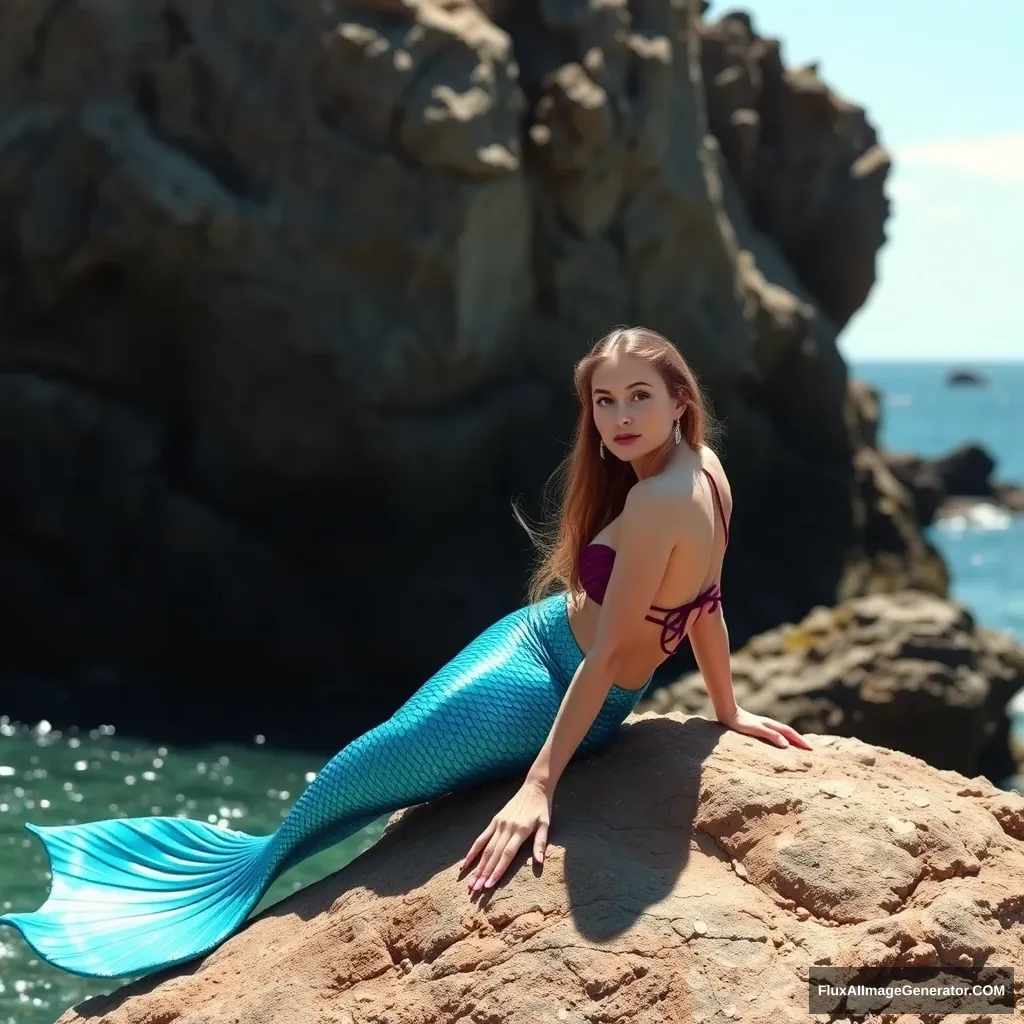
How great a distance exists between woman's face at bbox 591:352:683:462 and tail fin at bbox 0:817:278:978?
1.53 meters

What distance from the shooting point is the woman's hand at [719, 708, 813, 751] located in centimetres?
439

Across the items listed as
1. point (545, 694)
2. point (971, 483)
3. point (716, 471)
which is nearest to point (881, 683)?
point (716, 471)

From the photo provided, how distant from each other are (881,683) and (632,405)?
611cm

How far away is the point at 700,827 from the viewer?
3.94 m

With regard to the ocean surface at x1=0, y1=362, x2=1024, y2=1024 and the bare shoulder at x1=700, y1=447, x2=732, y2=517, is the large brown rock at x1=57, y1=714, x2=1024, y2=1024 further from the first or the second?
the ocean surface at x1=0, y1=362, x2=1024, y2=1024

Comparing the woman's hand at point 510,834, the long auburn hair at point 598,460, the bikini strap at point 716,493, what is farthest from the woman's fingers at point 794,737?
the woman's hand at point 510,834

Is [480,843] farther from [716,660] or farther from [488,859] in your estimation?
[716,660]

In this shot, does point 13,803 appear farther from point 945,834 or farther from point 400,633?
point 945,834

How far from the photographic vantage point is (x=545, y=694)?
4.14 meters

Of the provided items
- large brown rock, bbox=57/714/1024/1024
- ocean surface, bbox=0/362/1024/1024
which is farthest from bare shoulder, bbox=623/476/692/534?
ocean surface, bbox=0/362/1024/1024

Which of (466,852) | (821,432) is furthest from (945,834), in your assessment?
(821,432)

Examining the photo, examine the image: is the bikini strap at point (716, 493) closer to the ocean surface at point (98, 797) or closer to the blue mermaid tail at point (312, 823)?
the blue mermaid tail at point (312, 823)

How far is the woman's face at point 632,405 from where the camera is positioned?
13.3 feet

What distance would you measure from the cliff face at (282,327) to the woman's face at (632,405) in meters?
7.75
